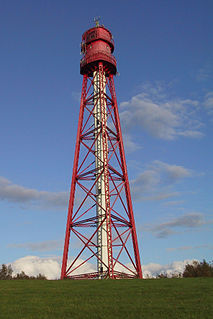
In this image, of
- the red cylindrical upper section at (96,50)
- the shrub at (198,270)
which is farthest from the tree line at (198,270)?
the red cylindrical upper section at (96,50)

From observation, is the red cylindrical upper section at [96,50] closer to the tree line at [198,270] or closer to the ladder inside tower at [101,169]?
the ladder inside tower at [101,169]

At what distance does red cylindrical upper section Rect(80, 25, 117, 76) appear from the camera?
117ft

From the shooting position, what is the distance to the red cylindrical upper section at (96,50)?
35.6 m

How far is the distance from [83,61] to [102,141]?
10218 mm

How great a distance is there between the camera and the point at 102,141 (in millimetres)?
33000

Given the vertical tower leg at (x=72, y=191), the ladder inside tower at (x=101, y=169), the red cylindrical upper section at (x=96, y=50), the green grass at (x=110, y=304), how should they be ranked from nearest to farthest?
1. the green grass at (x=110, y=304)
2. the vertical tower leg at (x=72, y=191)
3. the ladder inside tower at (x=101, y=169)
4. the red cylindrical upper section at (x=96, y=50)

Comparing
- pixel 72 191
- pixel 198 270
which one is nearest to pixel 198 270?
pixel 198 270

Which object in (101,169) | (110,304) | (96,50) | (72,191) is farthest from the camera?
(96,50)

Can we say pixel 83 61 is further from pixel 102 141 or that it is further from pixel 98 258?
pixel 98 258

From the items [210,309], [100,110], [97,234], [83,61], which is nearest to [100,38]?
[83,61]

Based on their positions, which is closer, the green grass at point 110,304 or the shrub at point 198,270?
the green grass at point 110,304

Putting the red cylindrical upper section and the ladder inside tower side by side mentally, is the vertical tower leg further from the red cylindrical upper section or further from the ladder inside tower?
the red cylindrical upper section

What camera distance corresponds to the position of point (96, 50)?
119 feet

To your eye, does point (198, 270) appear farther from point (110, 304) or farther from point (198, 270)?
point (110, 304)
